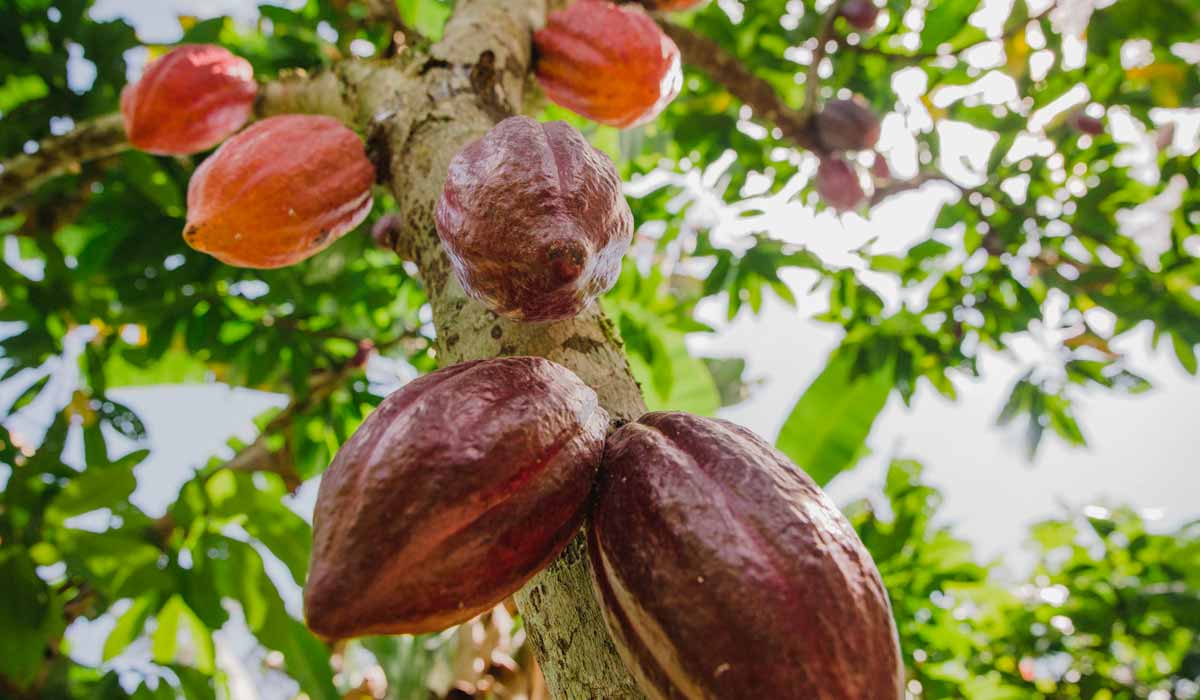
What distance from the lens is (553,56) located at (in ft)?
5.13

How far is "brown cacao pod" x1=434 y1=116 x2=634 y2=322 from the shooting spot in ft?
2.61

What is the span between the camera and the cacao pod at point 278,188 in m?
1.16

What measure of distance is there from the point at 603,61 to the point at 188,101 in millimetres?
923

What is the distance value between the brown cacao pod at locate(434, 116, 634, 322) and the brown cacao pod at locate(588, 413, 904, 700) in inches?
8.3

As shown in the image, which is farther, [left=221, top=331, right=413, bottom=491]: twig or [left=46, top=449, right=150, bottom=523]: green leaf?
[left=221, top=331, right=413, bottom=491]: twig

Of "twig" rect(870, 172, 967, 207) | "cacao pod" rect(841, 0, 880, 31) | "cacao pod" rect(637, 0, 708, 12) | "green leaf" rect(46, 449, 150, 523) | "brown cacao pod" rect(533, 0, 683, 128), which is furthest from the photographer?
"twig" rect(870, 172, 967, 207)

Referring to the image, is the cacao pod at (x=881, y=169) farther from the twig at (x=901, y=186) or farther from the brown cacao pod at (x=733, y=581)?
the brown cacao pod at (x=733, y=581)

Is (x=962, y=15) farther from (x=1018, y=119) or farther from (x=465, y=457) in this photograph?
(x=465, y=457)

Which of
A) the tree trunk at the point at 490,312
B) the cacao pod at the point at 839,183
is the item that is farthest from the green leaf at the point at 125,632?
the cacao pod at the point at 839,183

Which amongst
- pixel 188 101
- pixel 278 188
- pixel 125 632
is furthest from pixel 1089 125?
pixel 125 632

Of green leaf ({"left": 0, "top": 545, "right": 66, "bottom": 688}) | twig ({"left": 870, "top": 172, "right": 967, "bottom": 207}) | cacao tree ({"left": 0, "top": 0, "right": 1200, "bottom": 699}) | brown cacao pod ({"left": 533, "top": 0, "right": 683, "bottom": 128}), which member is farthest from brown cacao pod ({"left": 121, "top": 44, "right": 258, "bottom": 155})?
twig ({"left": 870, "top": 172, "right": 967, "bottom": 207})

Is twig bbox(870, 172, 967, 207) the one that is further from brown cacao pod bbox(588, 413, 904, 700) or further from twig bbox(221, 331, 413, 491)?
brown cacao pod bbox(588, 413, 904, 700)

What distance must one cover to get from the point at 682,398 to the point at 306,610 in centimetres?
168

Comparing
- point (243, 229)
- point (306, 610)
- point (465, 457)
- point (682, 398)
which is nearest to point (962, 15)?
point (682, 398)
